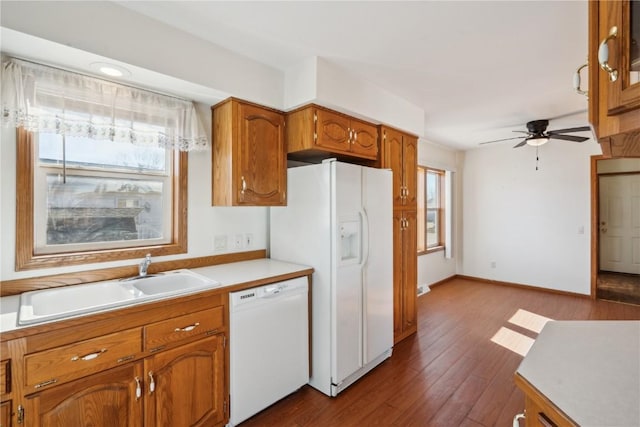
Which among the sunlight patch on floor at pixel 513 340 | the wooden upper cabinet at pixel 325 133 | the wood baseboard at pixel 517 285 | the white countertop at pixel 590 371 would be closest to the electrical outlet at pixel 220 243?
the wooden upper cabinet at pixel 325 133

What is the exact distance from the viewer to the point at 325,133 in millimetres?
2350

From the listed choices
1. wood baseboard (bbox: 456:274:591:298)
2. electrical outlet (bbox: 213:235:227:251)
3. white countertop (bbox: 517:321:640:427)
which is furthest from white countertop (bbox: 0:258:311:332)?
wood baseboard (bbox: 456:274:591:298)

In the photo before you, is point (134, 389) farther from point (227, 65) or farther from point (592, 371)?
point (227, 65)

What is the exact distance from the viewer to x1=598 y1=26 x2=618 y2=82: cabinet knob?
24.3 inches

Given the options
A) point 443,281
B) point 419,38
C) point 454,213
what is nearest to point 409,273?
point 419,38

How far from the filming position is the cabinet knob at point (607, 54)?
0.62 m

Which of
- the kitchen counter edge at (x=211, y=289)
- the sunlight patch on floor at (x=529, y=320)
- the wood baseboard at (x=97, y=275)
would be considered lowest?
the sunlight patch on floor at (x=529, y=320)

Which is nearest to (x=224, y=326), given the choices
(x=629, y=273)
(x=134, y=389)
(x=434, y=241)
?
(x=134, y=389)

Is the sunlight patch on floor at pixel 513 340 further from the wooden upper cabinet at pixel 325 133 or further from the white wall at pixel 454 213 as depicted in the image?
the wooden upper cabinet at pixel 325 133

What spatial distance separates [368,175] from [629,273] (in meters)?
6.59

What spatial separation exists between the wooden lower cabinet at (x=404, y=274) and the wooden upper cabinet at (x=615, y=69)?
89.3 inches

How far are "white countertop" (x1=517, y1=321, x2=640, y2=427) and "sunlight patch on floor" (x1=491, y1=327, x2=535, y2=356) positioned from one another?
1995 mm

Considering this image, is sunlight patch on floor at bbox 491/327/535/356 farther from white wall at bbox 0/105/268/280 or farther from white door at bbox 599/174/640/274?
white door at bbox 599/174/640/274

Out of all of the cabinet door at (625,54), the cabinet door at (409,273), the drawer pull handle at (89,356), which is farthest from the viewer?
the cabinet door at (409,273)
